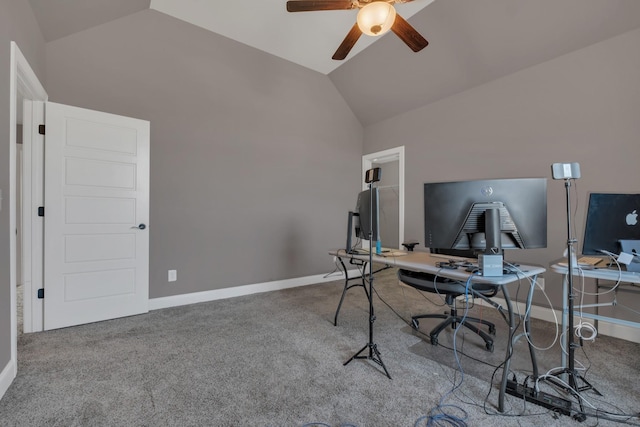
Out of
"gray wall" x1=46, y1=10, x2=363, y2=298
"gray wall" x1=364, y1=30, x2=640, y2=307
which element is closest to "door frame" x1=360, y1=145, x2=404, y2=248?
"gray wall" x1=364, y1=30, x2=640, y2=307

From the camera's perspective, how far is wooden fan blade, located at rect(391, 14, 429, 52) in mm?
2213

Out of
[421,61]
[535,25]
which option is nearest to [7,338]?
[421,61]

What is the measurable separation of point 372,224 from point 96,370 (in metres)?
2.11

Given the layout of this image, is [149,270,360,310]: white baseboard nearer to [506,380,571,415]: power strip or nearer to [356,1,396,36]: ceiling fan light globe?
[506,380,571,415]: power strip

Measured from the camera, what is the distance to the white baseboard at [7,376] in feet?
5.26

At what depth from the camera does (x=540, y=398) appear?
154cm

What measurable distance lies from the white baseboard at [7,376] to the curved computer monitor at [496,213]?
2628 millimetres

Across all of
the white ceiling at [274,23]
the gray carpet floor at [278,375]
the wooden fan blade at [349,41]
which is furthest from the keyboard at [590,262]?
the white ceiling at [274,23]

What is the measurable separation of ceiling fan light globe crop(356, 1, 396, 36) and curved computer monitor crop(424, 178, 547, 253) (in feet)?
4.17

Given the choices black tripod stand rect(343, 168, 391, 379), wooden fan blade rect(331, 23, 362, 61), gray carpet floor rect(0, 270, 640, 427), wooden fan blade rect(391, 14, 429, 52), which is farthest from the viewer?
wooden fan blade rect(331, 23, 362, 61)

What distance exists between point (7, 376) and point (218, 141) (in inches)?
105

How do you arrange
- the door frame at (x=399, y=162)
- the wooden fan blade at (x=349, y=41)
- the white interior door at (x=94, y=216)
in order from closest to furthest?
the wooden fan blade at (x=349, y=41) < the white interior door at (x=94, y=216) < the door frame at (x=399, y=162)

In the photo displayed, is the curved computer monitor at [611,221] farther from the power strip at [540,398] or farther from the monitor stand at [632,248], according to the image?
the power strip at [540,398]

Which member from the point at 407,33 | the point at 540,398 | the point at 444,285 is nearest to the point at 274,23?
the point at 407,33
